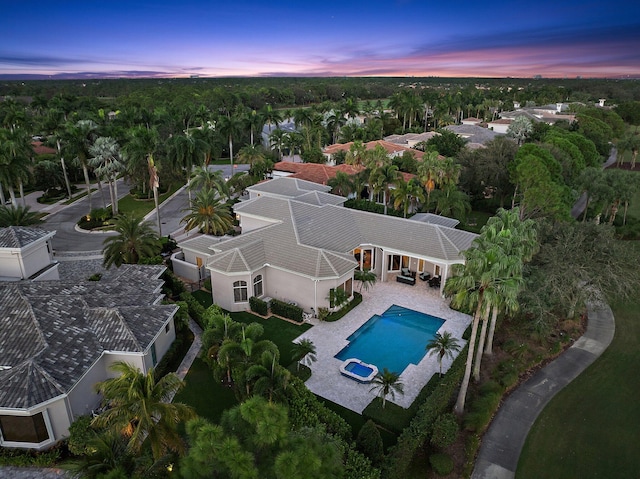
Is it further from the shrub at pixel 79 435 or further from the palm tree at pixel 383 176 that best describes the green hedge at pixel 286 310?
the palm tree at pixel 383 176

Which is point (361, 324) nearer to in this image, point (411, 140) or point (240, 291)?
point (240, 291)

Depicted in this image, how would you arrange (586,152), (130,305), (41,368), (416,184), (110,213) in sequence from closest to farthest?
(41,368), (130,305), (416,184), (110,213), (586,152)

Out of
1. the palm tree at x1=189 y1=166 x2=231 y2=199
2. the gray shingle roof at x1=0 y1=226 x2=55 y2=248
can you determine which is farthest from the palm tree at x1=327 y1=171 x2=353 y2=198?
the gray shingle roof at x1=0 y1=226 x2=55 y2=248

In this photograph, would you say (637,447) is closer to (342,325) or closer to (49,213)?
(342,325)

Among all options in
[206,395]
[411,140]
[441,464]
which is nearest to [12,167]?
[206,395]

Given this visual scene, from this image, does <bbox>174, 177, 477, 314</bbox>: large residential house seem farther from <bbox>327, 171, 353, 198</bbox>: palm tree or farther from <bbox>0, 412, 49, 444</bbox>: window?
<bbox>0, 412, 49, 444</bbox>: window

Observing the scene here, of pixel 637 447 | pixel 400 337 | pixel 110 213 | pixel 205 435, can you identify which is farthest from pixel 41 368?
pixel 110 213
